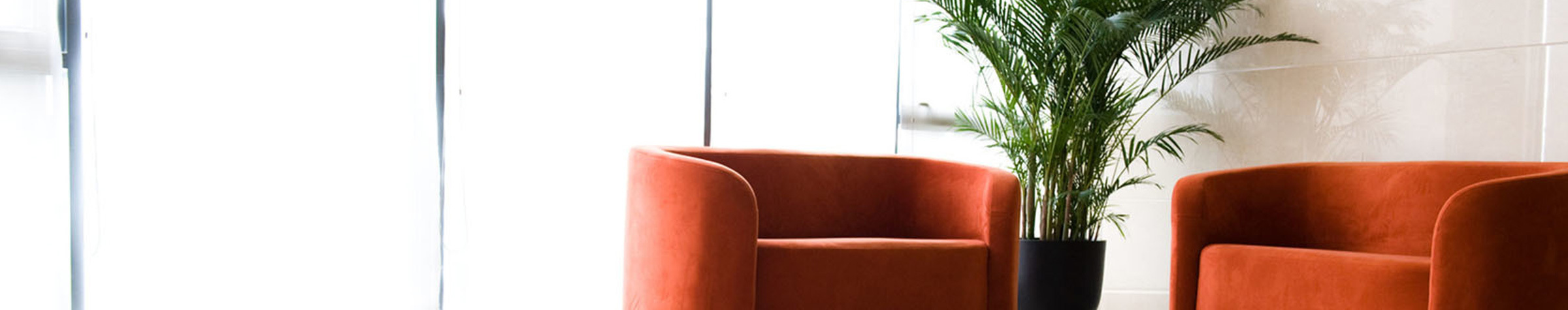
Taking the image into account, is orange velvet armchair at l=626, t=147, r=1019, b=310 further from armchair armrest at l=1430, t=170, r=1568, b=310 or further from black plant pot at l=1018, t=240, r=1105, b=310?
armchair armrest at l=1430, t=170, r=1568, b=310

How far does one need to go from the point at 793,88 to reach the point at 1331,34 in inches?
74.3

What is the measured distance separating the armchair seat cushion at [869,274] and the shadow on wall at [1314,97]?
1431mm

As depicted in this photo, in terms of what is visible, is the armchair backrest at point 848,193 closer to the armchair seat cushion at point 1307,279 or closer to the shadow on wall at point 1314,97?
the armchair seat cushion at point 1307,279

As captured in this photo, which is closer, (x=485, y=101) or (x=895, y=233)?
(x=895, y=233)

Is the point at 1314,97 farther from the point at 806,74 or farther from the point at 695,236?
the point at 695,236

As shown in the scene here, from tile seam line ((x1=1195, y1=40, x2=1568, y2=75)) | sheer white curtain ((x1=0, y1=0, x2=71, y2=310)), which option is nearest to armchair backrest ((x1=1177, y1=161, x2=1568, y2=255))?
tile seam line ((x1=1195, y1=40, x2=1568, y2=75))

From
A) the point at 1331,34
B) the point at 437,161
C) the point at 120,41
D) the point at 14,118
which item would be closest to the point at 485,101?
the point at 437,161

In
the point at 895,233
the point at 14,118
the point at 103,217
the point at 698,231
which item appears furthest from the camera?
the point at 895,233

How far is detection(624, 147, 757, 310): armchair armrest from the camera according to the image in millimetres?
2254

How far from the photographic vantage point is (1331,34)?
10.4ft

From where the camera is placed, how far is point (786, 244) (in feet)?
7.63

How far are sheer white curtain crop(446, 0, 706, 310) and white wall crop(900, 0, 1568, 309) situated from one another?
1768 millimetres

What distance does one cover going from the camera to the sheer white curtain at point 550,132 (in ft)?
10.8

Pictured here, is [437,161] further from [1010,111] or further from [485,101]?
[1010,111]
